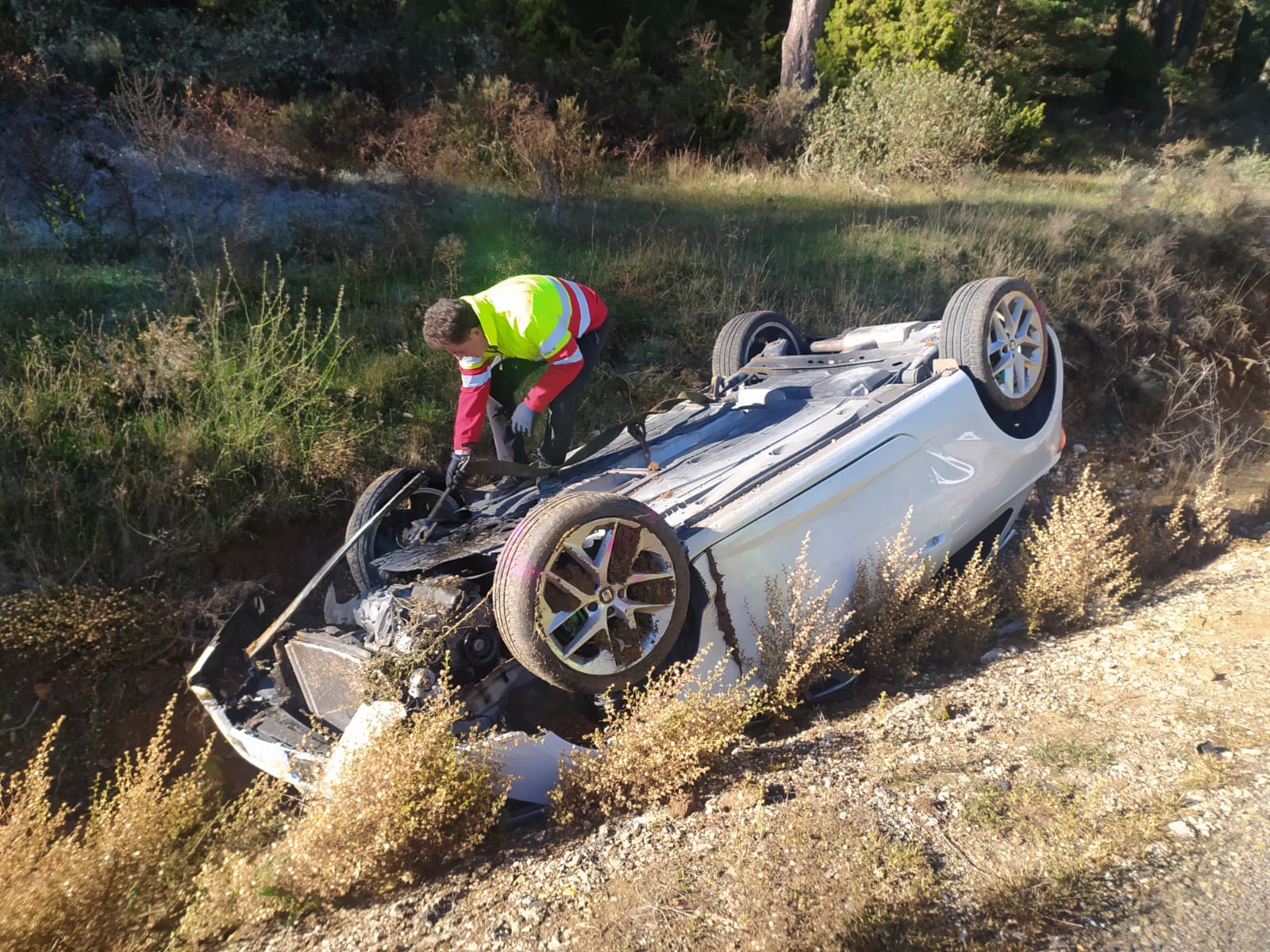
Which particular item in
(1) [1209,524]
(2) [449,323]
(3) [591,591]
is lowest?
(1) [1209,524]

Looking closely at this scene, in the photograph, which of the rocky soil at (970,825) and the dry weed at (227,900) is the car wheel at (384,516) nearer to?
the dry weed at (227,900)

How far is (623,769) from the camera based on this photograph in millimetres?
2924

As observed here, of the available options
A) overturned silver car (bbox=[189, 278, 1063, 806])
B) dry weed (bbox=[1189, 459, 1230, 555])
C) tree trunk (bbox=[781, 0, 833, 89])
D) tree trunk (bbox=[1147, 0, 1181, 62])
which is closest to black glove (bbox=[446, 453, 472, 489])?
overturned silver car (bbox=[189, 278, 1063, 806])

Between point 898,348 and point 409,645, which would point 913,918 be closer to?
point 409,645

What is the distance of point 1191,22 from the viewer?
23.4m

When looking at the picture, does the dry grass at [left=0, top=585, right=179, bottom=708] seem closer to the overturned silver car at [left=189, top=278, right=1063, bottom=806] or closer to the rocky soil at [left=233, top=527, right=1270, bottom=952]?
the overturned silver car at [left=189, top=278, right=1063, bottom=806]

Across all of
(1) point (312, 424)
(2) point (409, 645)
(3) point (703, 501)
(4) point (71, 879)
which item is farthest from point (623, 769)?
(1) point (312, 424)

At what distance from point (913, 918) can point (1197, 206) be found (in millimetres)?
10653

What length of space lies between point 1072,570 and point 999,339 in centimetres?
123

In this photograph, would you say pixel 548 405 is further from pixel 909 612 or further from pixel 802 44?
pixel 802 44

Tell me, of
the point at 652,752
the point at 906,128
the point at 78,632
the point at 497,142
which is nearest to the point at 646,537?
the point at 652,752

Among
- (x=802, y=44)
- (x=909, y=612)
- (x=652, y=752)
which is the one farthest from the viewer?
(x=802, y=44)

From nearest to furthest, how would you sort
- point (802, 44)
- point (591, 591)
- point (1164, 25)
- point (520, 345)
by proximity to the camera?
point (591, 591)
point (520, 345)
point (802, 44)
point (1164, 25)

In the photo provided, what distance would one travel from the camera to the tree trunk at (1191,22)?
76.5 ft
